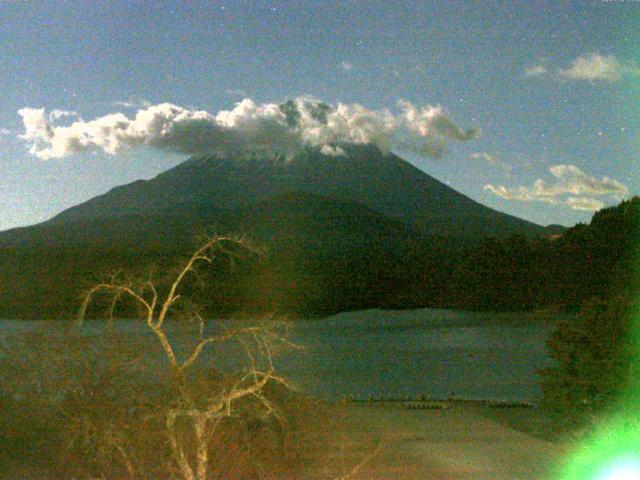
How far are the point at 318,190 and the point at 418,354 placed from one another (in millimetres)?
44981

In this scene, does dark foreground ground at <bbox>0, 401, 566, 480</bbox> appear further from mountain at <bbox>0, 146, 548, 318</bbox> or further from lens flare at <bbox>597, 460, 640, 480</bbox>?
mountain at <bbox>0, 146, 548, 318</bbox>

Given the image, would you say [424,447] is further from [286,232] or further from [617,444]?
[286,232]

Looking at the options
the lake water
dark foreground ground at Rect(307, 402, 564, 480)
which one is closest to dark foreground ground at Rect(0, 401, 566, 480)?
dark foreground ground at Rect(307, 402, 564, 480)

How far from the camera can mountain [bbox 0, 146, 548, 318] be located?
110ft

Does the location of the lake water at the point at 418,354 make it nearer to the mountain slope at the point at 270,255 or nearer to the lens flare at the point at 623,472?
the mountain slope at the point at 270,255

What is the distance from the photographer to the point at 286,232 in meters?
56.7

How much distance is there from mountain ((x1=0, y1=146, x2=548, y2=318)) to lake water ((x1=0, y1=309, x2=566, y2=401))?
2.31 metres

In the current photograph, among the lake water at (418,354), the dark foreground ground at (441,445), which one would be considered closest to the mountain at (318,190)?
the lake water at (418,354)

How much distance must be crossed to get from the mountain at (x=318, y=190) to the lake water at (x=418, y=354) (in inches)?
664

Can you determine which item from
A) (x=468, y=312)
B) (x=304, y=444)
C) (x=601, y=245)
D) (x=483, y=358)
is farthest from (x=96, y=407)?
(x=468, y=312)

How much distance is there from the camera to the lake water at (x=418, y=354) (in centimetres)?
1980

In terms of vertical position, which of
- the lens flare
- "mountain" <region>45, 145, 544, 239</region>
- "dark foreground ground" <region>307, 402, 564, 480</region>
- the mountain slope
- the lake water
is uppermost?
"mountain" <region>45, 145, 544, 239</region>

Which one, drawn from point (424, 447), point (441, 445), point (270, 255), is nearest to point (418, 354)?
point (270, 255)

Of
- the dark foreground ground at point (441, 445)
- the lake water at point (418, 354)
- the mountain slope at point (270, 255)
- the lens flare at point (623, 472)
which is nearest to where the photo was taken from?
the lens flare at point (623, 472)
